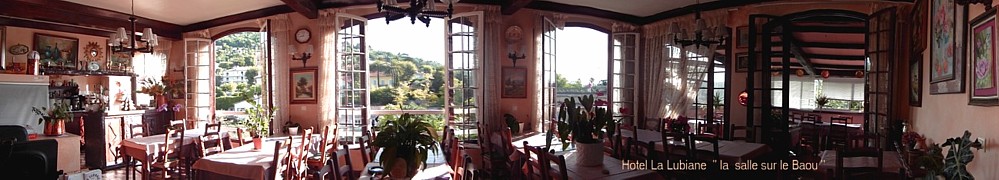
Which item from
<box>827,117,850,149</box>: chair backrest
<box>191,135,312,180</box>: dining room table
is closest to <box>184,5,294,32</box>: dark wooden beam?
<box>191,135,312,180</box>: dining room table

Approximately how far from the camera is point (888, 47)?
17.4ft

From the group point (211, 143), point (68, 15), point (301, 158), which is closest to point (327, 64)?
point (211, 143)

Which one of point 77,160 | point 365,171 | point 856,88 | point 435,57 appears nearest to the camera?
point 365,171

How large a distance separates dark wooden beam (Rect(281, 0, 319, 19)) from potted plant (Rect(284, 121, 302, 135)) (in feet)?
4.81

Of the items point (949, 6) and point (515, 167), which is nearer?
point (949, 6)

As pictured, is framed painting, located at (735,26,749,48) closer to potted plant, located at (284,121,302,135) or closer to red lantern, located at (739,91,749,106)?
red lantern, located at (739,91,749,106)

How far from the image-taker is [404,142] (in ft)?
9.29

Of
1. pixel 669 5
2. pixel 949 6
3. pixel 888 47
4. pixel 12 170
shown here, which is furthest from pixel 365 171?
pixel 888 47

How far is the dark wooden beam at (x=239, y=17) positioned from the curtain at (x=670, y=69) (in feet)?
16.7

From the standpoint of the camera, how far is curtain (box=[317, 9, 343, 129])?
6.36 m

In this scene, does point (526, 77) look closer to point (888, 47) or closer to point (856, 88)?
point (888, 47)

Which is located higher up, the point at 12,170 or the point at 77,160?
the point at 12,170

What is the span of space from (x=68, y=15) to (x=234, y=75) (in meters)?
2.32

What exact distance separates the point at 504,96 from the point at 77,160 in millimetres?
4495
